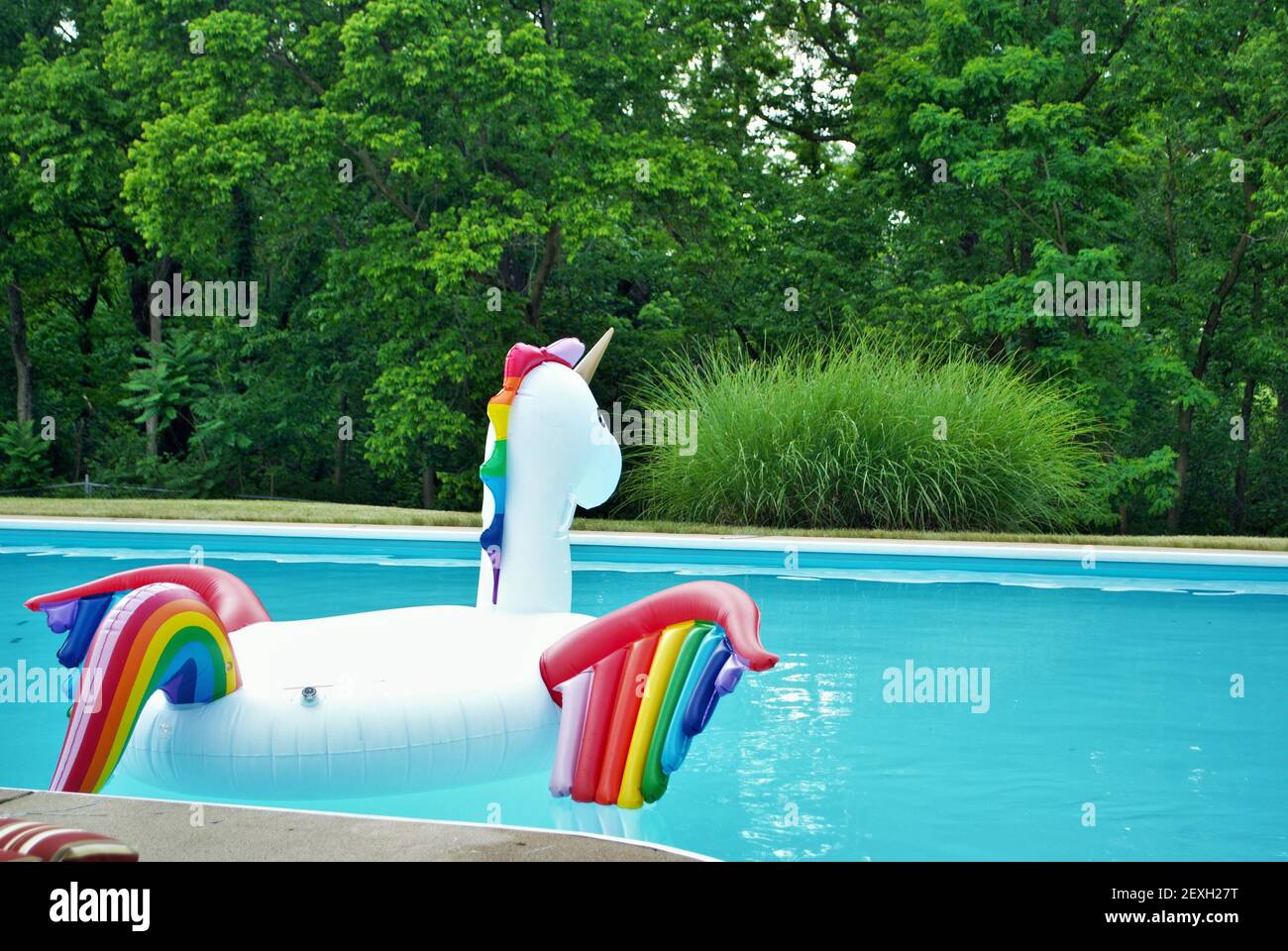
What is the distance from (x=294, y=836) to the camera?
214 centimetres

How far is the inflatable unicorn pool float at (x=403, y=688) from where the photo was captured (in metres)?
2.97

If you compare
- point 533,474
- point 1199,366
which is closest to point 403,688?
point 533,474

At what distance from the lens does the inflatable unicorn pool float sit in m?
2.97

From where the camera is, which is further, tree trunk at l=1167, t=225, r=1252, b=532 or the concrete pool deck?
tree trunk at l=1167, t=225, r=1252, b=532

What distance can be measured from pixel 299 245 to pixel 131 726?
1400 cm

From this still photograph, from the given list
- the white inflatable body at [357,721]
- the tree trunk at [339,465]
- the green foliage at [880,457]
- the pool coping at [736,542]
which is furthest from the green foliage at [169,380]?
the white inflatable body at [357,721]

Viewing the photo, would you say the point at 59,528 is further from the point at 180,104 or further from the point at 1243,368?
the point at 1243,368

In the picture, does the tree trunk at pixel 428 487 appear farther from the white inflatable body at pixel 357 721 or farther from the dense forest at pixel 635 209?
the white inflatable body at pixel 357 721

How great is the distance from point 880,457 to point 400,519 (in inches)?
171

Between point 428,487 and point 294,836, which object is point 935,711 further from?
point 428,487

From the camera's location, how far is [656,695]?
3.28 m

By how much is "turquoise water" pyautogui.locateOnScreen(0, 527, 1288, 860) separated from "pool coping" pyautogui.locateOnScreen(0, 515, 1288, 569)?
98 millimetres

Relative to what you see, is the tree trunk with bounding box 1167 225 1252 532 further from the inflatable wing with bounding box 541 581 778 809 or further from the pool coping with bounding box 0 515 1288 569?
the inflatable wing with bounding box 541 581 778 809

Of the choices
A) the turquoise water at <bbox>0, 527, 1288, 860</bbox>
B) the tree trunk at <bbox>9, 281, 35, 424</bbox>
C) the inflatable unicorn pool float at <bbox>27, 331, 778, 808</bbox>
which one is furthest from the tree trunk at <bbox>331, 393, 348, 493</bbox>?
the inflatable unicorn pool float at <bbox>27, 331, 778, 808</bbox>
